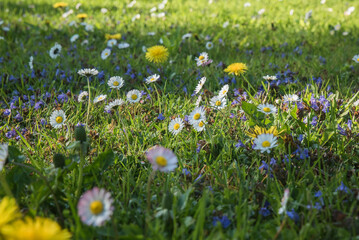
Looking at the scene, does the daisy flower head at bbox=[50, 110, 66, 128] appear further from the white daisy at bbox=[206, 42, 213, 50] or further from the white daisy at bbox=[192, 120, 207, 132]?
the white daisy at bbox=[206, 42, 213, 50]

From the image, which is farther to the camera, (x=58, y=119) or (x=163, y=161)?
(x=58, y=119)

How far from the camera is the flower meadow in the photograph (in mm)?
1327

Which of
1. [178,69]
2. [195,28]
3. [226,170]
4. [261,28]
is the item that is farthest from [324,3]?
[226,170]

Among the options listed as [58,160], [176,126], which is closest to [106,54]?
[176,126]

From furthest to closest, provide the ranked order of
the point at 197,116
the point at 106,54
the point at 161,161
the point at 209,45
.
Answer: the point at 209,45, the point at 106,54, the point at 197,116, the point at 161,161

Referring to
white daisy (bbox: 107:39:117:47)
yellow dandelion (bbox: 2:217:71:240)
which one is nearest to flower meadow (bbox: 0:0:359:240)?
yellow dandelion (bbox: 2:217:71:240)

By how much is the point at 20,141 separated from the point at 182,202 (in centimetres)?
113

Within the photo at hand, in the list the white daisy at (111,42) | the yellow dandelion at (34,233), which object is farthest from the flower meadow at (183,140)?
the white daisy at (111,42)

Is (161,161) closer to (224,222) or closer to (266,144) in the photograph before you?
(224,222)

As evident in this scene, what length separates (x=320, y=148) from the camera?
1844mm

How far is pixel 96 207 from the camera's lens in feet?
3.62

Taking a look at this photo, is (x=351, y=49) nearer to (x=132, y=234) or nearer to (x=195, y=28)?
(x=195, y=28)

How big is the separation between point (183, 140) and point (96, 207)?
948mm

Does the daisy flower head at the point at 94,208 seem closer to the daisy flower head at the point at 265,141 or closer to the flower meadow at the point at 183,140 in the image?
the flower meadow at the point at 183,140
